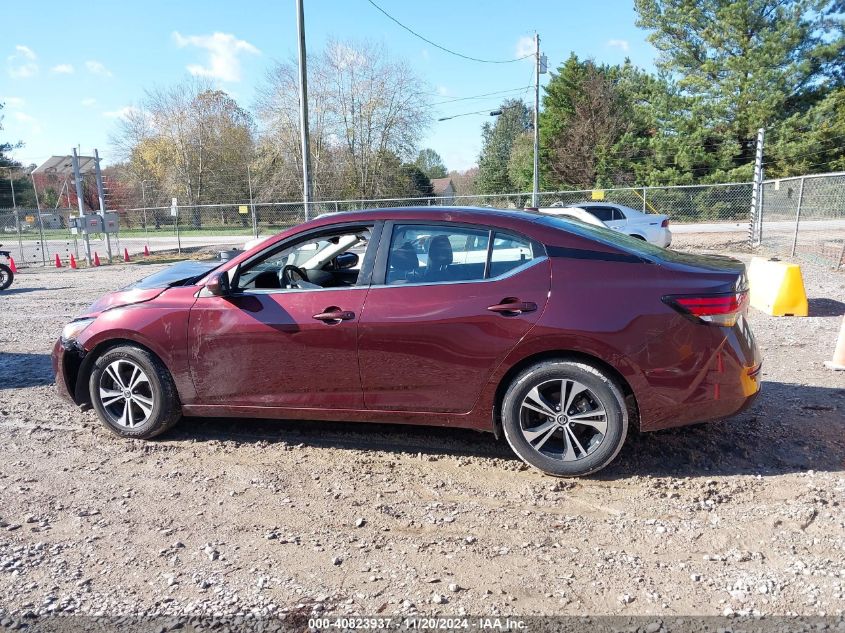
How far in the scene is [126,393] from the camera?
4.52m

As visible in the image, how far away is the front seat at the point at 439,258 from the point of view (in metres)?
3.98

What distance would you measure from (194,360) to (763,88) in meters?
39.7

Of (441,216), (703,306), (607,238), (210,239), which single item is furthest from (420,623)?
(210,239)

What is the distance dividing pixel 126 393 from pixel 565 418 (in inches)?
122

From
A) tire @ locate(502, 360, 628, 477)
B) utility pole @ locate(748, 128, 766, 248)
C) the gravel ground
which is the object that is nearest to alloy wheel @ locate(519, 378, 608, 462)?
tire @ locate(502, 360, 628, 477)

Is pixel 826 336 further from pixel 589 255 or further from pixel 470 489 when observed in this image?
pixel 470 489

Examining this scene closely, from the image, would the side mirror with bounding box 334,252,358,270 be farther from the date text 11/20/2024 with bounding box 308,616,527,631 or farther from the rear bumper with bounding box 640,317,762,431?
the date text 11/20/2024 with bounding box 308,616,527,631

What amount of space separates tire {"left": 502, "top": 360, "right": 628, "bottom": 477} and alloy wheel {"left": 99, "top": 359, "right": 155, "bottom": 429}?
2581 mm

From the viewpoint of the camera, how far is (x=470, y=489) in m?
3.72

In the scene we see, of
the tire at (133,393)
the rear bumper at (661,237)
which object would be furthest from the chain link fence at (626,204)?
the tire at (133,393)

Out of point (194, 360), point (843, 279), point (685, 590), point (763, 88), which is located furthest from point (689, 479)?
point (763, 88)

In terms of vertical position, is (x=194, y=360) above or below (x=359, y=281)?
below

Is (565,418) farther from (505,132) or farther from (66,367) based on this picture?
(505,132)

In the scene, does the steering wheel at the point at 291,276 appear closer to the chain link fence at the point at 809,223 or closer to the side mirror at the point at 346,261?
the side mirror at the point at 346,261
